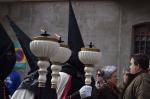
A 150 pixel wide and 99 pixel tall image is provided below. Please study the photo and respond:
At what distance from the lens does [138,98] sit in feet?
20.0

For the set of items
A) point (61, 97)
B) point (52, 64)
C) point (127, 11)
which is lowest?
point (61, 97)

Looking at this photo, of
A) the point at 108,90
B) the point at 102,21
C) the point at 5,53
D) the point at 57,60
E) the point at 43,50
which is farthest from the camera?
the point at 102,21

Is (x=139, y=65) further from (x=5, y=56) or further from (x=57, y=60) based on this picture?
(x=5, y=56)

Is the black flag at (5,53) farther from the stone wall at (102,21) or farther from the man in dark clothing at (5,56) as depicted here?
the stone wall at (102,21)

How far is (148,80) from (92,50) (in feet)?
3.30

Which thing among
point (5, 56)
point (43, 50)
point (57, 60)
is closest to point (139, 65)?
point (57, 60)

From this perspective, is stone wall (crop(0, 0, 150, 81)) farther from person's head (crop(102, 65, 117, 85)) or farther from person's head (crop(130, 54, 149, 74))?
person's head (crop(130, 54, 149, 74))

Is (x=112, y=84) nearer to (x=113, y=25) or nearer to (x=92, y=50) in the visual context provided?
(x=92, y=50)

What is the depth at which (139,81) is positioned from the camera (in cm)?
616

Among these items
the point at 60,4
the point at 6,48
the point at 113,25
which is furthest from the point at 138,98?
the point at 60,4

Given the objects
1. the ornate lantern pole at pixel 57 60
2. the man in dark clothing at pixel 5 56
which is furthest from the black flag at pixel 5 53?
the ornate lantern pole at pixel 57 60

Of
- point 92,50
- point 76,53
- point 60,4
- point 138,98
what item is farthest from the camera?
point 60,4

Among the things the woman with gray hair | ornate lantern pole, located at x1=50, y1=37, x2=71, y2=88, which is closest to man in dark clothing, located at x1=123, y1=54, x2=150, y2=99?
ornate lantern pole, located at x1=50, y1=37, x2=71, y2=88

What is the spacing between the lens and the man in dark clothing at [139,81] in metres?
6.08
